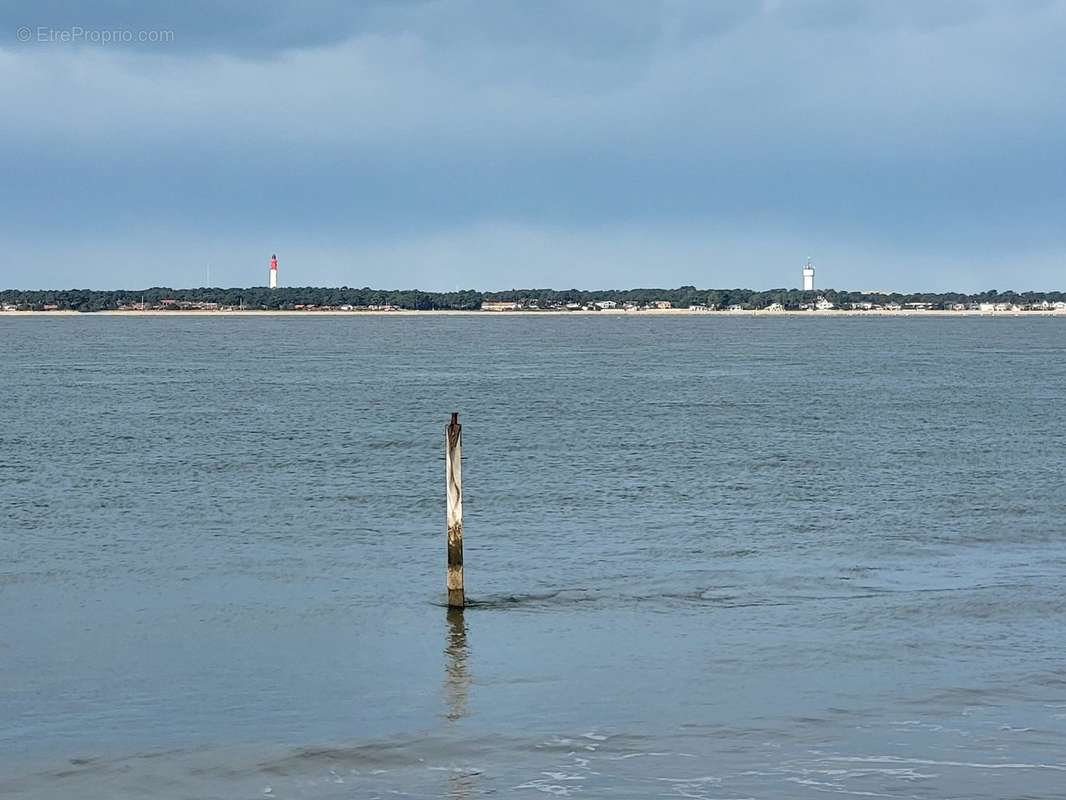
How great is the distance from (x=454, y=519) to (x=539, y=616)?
209 cm

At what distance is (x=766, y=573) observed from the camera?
2741 centimetres

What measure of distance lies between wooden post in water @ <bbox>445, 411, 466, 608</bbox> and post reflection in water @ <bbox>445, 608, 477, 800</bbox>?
0.97ft

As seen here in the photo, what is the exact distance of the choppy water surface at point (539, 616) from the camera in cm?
1716

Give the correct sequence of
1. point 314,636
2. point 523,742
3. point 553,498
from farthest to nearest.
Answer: point 553,498
point 314,636
point 523,742

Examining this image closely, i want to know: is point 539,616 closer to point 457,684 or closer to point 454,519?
point 454,519

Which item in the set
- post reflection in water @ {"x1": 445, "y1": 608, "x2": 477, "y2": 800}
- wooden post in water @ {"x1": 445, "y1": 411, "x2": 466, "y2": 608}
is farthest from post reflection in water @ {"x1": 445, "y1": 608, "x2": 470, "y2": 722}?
wooden post in water @ {"x1": 445, "y1": 411, "x2": 466, "y2": 608}

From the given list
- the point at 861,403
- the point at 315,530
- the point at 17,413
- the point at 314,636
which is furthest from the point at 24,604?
the point at 861,403

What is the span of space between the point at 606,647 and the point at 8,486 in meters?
22.7

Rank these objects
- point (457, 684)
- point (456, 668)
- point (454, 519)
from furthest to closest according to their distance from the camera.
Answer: point (454, 519) < point (456, 668) < point (457, 684)

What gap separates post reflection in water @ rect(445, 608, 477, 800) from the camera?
16.4m

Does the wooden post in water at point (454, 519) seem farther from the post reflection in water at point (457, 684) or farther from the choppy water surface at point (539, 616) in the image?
the choppy water surface at point (539, 616)

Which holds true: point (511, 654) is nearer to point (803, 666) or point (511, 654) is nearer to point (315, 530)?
point (803, 666)

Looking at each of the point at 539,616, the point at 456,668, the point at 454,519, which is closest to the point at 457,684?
the point at 456,668

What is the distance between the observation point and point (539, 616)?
24.2 m
